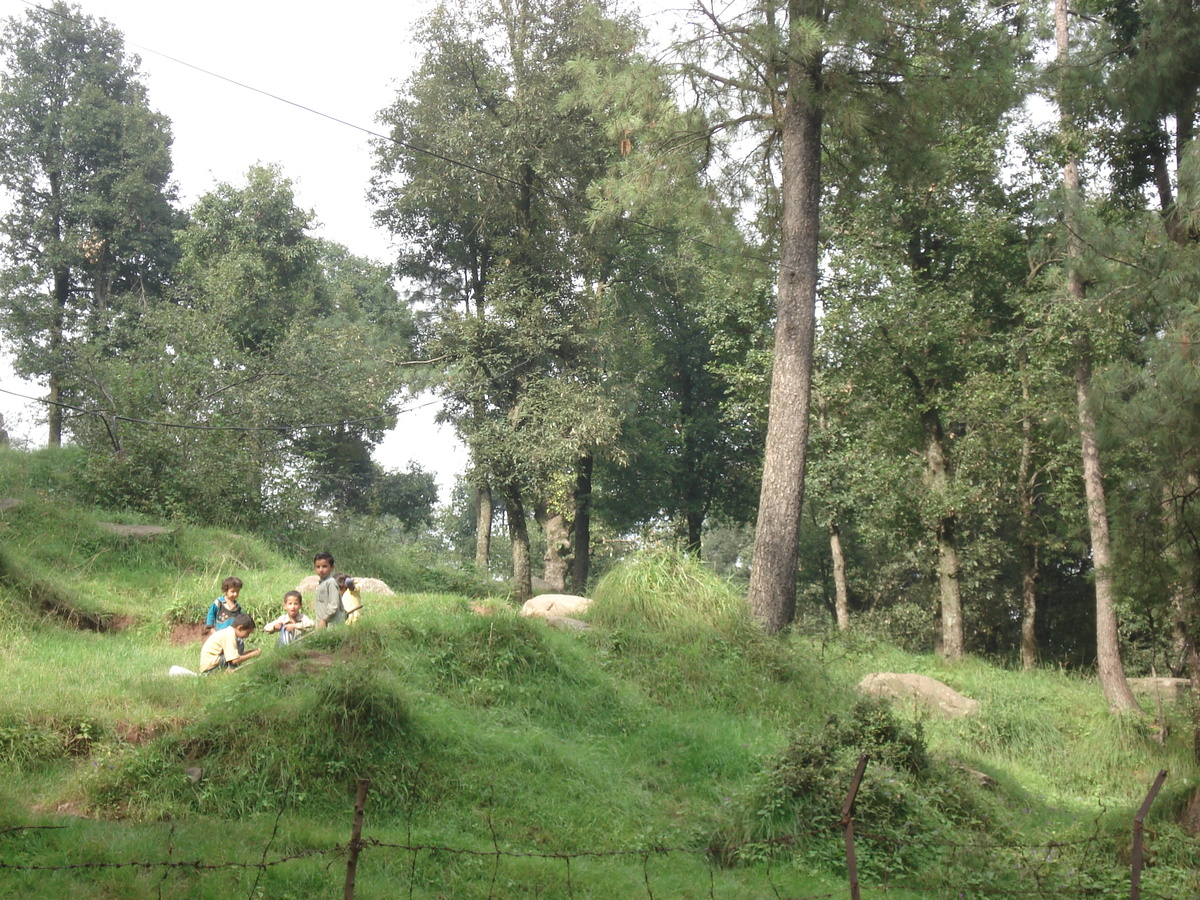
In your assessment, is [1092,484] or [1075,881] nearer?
[1075,881]

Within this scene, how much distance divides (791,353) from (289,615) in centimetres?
671

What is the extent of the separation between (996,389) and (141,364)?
16111 mm

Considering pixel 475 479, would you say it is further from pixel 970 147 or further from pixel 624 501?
pixel 970 147

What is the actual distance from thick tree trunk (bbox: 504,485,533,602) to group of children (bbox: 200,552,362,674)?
10.5m

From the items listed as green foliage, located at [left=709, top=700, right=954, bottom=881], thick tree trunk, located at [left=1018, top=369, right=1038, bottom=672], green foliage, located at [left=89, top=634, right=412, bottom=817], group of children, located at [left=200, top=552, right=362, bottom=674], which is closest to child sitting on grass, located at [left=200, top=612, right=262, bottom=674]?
group of children, located at [left=200, top=552, right=362, bottom=674]

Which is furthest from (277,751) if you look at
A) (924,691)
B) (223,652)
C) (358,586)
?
(924,691)

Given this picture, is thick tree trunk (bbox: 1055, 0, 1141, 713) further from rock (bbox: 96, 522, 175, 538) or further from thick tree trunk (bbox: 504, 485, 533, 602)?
rock (bbox: 96, 522, 175, 538)

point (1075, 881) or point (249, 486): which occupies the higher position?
point (249, 486)

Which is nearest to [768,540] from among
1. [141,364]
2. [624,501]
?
[141,364]

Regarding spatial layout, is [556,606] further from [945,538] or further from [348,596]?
[945,538]

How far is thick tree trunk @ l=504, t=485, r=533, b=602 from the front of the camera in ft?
69.7

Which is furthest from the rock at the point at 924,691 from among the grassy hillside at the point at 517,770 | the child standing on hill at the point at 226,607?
the child standing on hill at the point at 226,607

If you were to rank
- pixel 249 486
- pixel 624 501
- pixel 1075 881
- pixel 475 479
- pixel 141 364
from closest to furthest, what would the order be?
pixel 1075 881 → pixel 249 486 → pixel 141 364 → pixel 475 479 → pixel 624 501

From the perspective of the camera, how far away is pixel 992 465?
19438 mm
